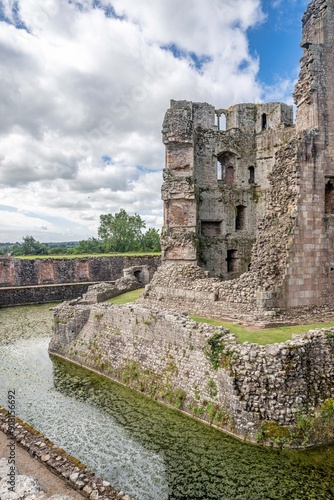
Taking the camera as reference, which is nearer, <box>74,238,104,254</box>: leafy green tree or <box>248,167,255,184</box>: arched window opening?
<box>248,167,255,184</box>: arched window opening

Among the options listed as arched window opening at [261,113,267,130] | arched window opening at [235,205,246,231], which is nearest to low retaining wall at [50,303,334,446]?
arched window opening at [235,205,246,231]

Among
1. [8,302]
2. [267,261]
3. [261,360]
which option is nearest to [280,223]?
[267,261]

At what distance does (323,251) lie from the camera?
12.3 meters

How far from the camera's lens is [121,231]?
6388 centimetres

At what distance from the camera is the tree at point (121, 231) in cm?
6328

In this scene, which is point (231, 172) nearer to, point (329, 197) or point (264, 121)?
point (264, 121)

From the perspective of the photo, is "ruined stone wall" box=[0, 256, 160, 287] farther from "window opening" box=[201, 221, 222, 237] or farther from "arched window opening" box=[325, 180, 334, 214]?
"arched window opening" box=[325, 180, 334, 214]

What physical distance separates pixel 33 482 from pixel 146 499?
7.65 feet

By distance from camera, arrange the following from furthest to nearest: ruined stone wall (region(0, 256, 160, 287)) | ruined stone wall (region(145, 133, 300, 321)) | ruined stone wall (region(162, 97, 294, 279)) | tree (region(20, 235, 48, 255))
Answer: tree (region(20, 235, 48, 255))
ruined stone wall (region(0, 256, 160, 287))
ruined stone wall (region(162, 97, 294, 279))
ruined stone wall (region(145, 133, 300, 321))

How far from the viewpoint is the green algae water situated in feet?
23.3

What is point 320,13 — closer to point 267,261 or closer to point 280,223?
point 280,223

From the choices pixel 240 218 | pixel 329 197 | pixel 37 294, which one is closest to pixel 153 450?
pixel 329 197

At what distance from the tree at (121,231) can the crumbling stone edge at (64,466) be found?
55954 millimetres

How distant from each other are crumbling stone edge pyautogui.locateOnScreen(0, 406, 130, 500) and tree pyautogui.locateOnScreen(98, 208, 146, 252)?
5595cm
